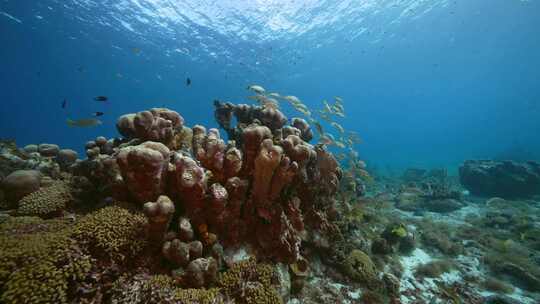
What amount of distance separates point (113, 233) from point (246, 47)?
30.5 meters

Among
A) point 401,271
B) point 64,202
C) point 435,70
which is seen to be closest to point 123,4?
point 64,202

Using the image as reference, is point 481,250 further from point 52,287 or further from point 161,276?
Answer: point 52,287

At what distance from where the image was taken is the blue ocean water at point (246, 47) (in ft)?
77.7

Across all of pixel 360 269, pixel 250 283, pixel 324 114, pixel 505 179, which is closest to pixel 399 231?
pixel 360 269

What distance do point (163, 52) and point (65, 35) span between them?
10178 millimetres

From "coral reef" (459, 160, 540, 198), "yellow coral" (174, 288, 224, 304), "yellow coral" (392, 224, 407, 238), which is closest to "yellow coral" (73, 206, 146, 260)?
"yellow coral" (174, 288, 224, 304)

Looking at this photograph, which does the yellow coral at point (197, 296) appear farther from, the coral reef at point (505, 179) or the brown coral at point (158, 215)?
the coral reef at point (505, 179)

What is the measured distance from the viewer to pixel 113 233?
9.93 ft

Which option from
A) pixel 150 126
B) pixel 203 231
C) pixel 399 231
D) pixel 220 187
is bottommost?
pixel 203 231

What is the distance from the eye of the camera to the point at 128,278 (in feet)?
9.68

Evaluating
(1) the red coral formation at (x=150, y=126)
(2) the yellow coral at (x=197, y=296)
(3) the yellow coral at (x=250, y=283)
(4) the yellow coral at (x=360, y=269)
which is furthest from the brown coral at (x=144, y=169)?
(4) the yellow coral at (x=360, y=269)

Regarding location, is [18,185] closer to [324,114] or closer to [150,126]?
[150,126]

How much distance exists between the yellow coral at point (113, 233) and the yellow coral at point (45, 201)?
4.12 feet

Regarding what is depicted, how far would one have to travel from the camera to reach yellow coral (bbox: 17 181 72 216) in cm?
376
